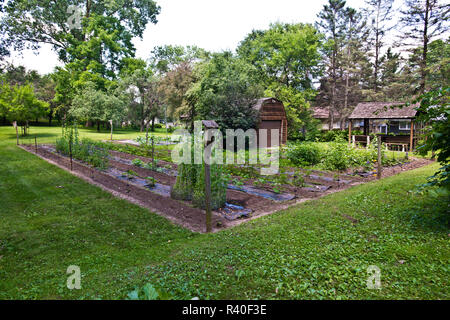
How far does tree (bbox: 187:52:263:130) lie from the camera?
15.6 metres

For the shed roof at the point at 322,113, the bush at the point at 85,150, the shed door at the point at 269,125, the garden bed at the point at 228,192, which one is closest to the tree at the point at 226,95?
the shed door at the point at 269,125

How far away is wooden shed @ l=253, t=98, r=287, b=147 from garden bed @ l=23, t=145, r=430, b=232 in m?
8.64

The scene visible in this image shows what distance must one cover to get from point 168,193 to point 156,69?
4128cm

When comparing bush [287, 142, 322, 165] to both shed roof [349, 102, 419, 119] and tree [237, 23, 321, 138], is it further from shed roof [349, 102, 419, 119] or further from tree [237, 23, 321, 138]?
tree [237, 23, 321, 138]

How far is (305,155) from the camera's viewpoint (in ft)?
39.4

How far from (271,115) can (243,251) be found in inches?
641

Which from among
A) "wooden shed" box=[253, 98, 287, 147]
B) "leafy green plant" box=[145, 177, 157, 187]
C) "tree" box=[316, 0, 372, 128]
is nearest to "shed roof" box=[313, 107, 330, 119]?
"tree" box=[316, 0, 372, 128]

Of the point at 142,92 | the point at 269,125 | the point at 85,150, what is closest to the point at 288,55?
the point at 269,125

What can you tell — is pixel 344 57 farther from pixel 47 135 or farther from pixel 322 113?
pixel 47 135

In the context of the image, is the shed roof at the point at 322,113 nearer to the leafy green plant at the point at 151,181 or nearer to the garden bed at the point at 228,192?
the garden bed at the point at 228,192
